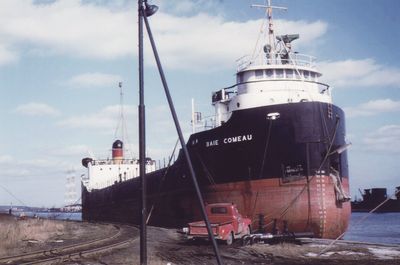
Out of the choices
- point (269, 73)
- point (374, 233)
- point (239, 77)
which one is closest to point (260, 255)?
point (269, 73)

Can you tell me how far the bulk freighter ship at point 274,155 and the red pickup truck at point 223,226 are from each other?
338 centimetres

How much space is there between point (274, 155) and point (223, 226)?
6.60 m

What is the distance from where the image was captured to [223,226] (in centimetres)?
1709

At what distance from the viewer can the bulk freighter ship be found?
21688mm

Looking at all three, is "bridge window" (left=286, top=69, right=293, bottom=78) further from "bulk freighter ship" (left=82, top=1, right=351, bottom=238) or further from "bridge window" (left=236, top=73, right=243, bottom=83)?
"bridge window" (left=236, top=73, right=243, bottom=83)

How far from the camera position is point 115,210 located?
42.6m

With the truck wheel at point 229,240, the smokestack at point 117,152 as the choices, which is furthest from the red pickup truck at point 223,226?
the smokestack at point 117,152

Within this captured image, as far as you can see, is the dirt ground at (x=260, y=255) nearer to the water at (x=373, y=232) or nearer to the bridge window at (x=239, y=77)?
the water at (x=373, y=232)

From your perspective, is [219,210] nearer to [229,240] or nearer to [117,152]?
[229,240]

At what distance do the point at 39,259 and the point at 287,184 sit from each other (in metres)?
12.8

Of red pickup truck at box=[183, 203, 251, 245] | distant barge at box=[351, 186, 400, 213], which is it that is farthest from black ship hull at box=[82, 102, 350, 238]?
distant barge at box=[351, 186, 400, 213]

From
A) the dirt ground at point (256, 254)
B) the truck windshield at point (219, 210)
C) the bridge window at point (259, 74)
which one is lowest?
the dirt ground at point (256, 254)

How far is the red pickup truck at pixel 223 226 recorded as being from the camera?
17.0m

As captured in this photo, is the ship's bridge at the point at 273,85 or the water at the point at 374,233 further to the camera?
the water at the point at 374,233
